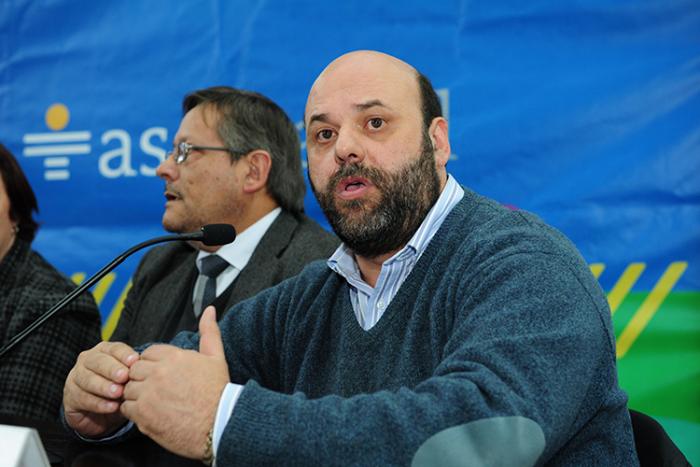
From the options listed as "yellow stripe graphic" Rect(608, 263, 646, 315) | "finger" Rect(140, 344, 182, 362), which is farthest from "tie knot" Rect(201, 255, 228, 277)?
"finger" Rect(140, 344, 182, 362)

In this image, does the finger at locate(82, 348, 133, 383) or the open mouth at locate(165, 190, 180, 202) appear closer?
the finger at locate(82, 348, 133, 383)

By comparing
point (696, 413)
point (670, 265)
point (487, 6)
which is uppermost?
point (487, 6)

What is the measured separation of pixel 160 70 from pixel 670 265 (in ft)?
5.51

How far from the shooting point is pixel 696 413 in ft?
6.71

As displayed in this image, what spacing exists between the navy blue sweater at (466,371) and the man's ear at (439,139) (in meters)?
0.15

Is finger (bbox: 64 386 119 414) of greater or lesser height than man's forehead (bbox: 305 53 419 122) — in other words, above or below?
below

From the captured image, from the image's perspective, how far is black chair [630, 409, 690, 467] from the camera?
108cm

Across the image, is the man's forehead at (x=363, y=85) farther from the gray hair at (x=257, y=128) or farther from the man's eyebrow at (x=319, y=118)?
the gray hair at (x=257, y=128)

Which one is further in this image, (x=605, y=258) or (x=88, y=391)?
(x=605, y=258)

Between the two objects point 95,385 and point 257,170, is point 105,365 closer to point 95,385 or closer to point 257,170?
point 95,385

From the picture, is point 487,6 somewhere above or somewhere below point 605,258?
above

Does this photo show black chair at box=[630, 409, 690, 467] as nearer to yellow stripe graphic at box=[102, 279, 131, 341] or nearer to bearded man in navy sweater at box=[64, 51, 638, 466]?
bearded man in navy sweater at box=[64, 51, 638, 466]

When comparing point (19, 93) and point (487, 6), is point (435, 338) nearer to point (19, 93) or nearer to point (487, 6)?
point (487, 6)

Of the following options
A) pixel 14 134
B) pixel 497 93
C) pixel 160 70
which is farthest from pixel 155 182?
pixel 497 93
